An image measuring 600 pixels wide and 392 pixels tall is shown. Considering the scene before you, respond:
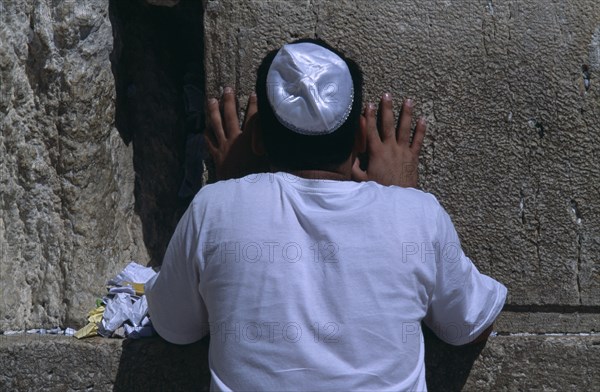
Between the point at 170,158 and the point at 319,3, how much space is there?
813 millimetres

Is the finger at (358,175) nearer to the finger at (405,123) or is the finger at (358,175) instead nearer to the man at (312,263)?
the finger at (405,123)

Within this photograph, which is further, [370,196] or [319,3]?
[319,3]

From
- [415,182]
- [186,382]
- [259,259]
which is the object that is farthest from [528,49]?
[186,382]

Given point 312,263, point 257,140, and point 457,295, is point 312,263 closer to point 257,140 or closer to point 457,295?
point 457,295

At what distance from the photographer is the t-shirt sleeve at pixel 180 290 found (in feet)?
7.50

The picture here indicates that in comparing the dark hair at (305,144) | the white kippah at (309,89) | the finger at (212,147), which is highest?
the white kippah at (309,89)

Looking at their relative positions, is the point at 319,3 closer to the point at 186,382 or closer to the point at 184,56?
the point at 184,56

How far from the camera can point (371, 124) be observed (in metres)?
2.80

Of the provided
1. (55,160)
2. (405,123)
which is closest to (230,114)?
(405,123)

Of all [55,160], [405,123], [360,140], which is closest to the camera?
[360,140]

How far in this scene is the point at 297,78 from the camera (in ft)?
7.71

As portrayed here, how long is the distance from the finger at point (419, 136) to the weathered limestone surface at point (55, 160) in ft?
3.35

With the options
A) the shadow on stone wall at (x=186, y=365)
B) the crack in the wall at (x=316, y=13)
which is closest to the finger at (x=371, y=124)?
the crack in the wall at (x=316, y=13)

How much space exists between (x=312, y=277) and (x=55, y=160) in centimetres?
127
